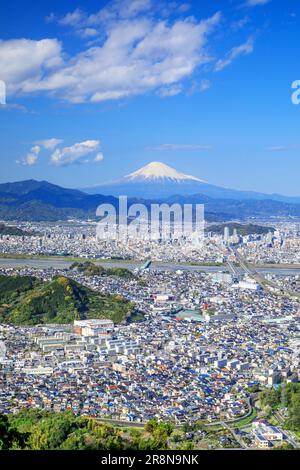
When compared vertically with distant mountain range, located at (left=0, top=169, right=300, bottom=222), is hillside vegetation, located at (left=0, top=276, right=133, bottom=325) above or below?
below

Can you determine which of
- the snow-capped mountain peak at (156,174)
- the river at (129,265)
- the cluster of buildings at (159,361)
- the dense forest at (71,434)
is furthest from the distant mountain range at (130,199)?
the dense forest at (71,434)

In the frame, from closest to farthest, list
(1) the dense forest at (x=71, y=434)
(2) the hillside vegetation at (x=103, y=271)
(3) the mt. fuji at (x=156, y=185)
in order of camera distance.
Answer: (1) the dense forest at (x=71, y=434), (2) the hillside vegetation at (x=103, y=271), (3) the mt. fuji at (x=156, y=185)

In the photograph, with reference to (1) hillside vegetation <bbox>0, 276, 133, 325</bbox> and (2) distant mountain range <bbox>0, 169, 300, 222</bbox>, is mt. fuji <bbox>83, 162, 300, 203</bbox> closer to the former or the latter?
(2) distant mountain range <bbox>0, 169, 300, 222</bbox>

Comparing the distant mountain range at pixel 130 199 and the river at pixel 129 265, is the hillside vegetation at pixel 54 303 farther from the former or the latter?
the distant mountain range at pixel 130 199

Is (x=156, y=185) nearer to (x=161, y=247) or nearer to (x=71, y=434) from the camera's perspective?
(x=161, y=247)

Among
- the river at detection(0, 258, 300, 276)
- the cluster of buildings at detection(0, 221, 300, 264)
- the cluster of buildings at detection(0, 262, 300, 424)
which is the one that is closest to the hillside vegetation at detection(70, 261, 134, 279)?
the river at detection(0, 258, 300, 276)

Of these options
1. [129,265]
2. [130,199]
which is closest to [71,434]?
[129,265]
